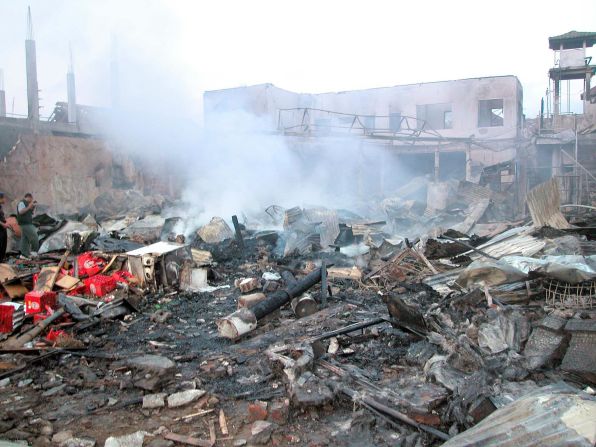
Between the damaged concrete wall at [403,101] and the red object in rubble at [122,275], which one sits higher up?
the damaged concrete wall at [403,101]

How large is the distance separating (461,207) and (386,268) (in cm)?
996

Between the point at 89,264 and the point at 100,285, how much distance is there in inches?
39.7

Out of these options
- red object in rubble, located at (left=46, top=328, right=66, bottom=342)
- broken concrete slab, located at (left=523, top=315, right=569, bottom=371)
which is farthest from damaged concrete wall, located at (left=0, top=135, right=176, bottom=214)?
broken concrete slab, located at (left=523, top=315, right=569, bottom=371)

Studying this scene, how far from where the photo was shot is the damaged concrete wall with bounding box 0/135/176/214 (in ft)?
40.8

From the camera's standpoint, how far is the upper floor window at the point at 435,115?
80.3ft

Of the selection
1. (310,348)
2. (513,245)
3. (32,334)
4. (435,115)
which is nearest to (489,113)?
(435,115)

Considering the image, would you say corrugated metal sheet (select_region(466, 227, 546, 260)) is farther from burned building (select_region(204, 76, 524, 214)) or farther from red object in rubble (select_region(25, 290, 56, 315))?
burned building (select_region(204, 76, 524, 214))

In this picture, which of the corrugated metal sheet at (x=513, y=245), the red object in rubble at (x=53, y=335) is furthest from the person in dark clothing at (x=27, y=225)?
the corrugated metal sheet at (x=513, y=245)

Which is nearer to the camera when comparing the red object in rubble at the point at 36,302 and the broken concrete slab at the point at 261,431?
the broken concrete slab at the point at 261,431

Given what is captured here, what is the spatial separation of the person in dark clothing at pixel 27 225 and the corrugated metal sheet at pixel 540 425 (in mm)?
8932

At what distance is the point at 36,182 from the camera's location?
42.3ft

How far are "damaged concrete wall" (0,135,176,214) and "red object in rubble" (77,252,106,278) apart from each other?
5.76 metres

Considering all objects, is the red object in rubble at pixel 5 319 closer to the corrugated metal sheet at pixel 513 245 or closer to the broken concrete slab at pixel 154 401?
the broken concrete slab at pixel 154 401

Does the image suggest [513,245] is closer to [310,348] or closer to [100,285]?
[310,348]
